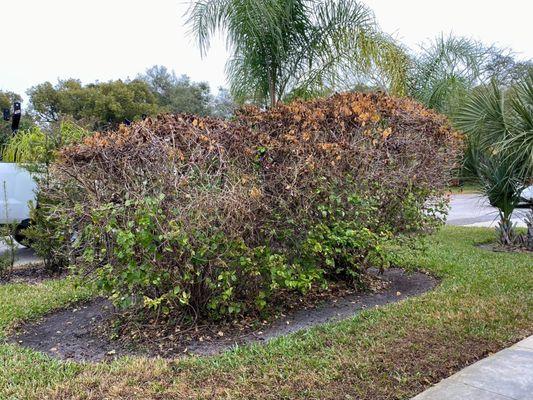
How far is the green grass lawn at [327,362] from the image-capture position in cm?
325

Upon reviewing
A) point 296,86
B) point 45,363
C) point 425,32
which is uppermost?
point 425,32

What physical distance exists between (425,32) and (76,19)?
366 inches

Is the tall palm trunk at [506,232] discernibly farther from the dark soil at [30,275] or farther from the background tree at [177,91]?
the background tree at [177,91]

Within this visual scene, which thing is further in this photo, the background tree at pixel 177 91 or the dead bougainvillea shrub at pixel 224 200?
the background tree at pixel 177 91

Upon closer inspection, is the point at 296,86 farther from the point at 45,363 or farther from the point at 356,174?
the point at 45,363

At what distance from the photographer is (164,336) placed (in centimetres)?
435

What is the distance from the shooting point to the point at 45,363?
378 centimetres

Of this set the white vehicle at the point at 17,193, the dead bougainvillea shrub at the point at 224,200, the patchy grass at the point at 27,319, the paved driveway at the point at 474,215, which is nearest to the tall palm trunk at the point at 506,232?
the paved driveway at the point at 474,215

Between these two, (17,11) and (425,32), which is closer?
(17,11)

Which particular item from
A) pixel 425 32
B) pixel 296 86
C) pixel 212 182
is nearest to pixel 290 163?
pixel 212 182

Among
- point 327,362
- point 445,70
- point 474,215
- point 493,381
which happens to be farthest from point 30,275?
point 474,215

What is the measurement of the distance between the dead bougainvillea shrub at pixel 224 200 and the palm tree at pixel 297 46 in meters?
3.48

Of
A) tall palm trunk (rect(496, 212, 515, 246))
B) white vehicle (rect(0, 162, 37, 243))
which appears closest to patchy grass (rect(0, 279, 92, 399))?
white vehicle (rect(0, 162, 37, 243))

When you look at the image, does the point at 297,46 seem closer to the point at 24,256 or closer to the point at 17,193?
the point at 17,193
